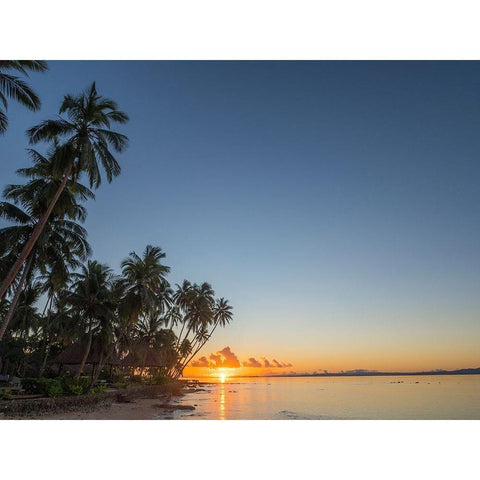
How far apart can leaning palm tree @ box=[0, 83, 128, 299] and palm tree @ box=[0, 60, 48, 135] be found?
72.4 inches

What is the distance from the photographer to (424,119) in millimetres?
15062

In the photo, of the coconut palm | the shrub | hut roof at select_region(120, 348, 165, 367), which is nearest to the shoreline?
the shrub

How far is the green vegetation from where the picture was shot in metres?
12.7

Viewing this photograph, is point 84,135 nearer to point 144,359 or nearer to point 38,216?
point 38,216

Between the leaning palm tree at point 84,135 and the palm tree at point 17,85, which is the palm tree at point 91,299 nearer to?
the leaning palm tree at point 84,135

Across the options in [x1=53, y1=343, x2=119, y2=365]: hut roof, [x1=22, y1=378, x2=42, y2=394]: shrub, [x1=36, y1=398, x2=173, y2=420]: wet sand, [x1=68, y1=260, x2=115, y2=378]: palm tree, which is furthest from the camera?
[x1=53, y1=343, x2=119, y2=365]: hut roof

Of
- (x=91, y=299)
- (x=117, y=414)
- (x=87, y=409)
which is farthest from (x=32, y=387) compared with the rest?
(x=91, y=299)

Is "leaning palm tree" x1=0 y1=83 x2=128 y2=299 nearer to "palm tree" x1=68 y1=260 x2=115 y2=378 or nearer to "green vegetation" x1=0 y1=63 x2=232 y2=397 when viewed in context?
"green vegetation" x1=0 y1=63 x2=232 y2=397

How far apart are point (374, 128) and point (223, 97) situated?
634 centimetres
